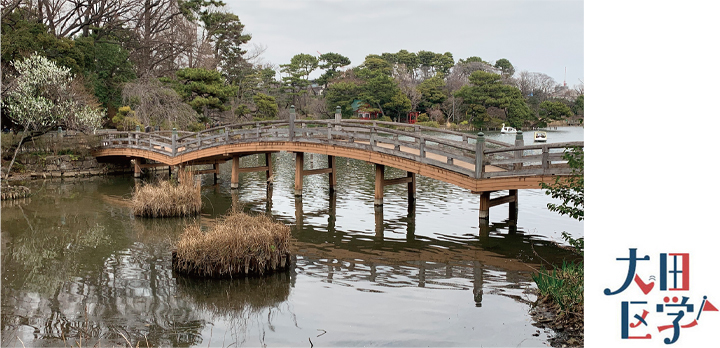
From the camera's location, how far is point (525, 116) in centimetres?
4172

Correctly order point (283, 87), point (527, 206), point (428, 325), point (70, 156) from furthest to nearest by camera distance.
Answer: point (283, 87) < point (70, 156) < point (527, 206) < point (428, 325)

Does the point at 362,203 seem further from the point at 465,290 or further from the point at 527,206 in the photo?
the point at 465,290

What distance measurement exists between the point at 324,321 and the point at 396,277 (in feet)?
7.63

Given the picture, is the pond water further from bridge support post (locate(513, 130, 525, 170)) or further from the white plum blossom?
the white plum blossom

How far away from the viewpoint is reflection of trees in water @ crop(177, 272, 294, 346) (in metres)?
7.51

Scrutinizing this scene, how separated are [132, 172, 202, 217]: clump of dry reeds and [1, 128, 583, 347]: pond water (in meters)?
0.34

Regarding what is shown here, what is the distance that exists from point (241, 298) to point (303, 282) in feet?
3.75

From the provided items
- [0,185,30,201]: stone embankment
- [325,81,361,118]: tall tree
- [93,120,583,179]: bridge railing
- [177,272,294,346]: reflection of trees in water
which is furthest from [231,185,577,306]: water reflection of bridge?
[325,81,361,118]: tall tree

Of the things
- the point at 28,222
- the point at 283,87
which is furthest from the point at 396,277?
the point at 283,87

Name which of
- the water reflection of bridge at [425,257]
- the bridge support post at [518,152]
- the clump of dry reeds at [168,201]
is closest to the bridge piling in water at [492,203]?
the water reflection of bridge at [425,257]

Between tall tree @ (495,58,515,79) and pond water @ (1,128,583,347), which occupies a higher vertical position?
tall tree @ (495,58,515,79)

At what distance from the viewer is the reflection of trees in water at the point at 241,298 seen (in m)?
7.51
